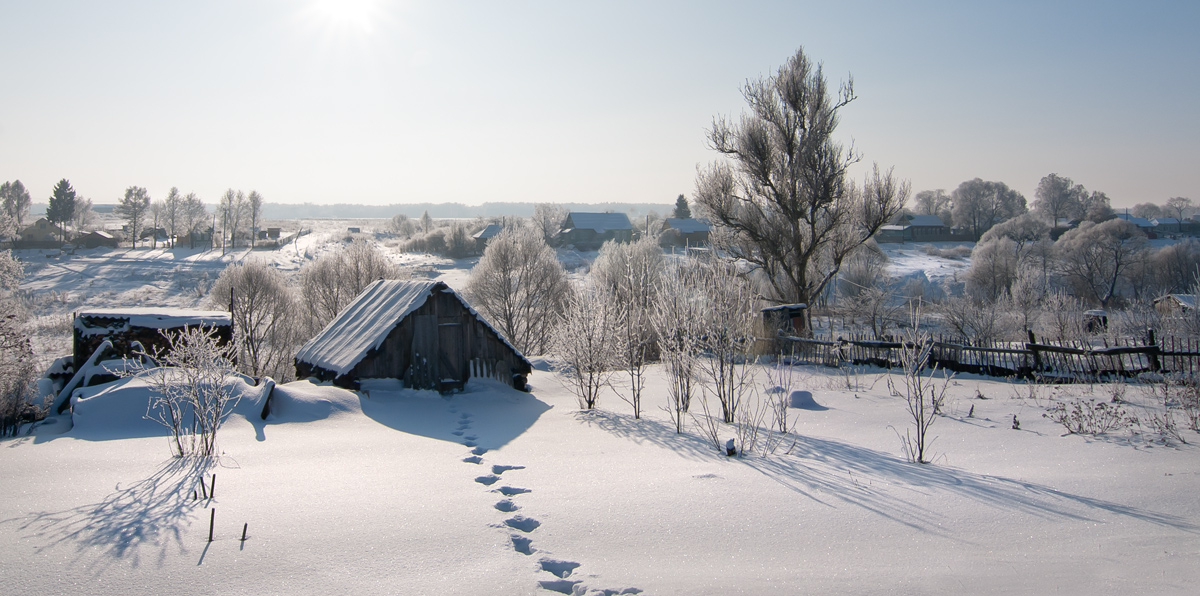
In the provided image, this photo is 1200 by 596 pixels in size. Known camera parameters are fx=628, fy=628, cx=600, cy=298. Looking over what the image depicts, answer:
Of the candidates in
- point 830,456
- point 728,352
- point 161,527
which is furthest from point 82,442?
point 830,456

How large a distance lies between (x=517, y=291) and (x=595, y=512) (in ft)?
90.1

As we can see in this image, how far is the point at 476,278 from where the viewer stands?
32.9m

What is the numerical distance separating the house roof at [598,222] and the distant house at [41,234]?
185ft

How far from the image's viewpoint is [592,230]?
77.2m

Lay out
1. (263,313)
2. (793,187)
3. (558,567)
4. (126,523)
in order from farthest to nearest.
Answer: (263,313), (793,187), (126,523), (558,567)

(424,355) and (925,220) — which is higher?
(925,220)

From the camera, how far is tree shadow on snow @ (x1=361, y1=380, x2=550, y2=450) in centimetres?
1080

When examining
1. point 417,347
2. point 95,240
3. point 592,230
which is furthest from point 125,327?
point 95,240

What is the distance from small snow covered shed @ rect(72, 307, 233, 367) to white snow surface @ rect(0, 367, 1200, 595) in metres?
Result: 4.92

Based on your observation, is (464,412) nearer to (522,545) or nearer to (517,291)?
(522,545)

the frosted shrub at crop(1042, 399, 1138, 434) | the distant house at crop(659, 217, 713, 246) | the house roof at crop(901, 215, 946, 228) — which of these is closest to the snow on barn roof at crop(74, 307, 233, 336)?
the frosted shrub at crop(1042, 399, 1138, 434)

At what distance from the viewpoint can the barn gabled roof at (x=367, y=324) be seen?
1425 centimetres

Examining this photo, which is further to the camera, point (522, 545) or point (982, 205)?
point (982, 205)

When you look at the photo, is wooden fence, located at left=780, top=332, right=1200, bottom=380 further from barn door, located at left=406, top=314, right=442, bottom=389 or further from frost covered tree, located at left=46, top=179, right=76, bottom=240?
frost covered tree, located at left=46, top=179, right=76, bottom=240
